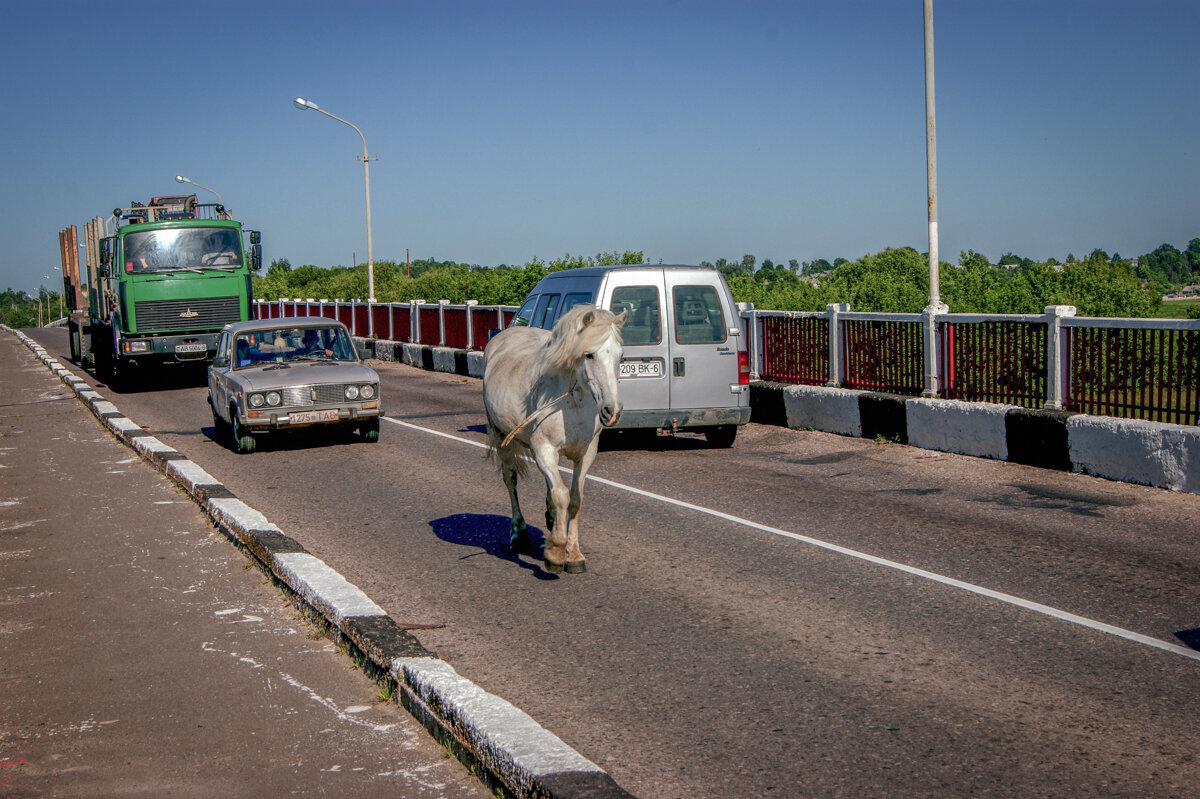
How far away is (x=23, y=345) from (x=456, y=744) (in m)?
52.9

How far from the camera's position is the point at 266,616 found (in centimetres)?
638

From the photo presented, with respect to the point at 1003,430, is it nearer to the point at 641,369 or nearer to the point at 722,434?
the point at 722,434

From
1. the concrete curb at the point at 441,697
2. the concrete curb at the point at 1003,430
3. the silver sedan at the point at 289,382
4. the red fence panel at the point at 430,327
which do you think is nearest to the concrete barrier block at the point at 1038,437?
the concrete curb at the point at 1003,430

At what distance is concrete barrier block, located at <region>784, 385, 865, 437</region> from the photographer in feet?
45.8

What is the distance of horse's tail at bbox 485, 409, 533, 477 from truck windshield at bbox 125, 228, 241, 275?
17.4 meters

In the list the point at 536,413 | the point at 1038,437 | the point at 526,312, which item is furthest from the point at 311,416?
the point at 1038,437

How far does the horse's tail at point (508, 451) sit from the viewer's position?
24.8 feet

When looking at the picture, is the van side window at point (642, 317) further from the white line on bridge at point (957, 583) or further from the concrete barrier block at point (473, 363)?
the concrete barrier block at point (473, 363)

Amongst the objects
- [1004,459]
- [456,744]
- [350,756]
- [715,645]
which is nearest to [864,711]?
[715,645]

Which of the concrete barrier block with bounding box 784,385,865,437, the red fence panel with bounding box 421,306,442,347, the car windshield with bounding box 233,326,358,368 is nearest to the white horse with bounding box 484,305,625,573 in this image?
the concrete barrier block with bounding box 784,385,865,437

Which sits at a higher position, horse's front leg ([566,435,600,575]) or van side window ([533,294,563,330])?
van side window ([533,294,563,330])

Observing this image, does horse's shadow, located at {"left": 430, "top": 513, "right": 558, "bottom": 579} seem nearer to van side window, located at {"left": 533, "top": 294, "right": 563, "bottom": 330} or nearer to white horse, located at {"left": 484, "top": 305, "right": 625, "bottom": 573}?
white horse, located at {"left": 484, "top": 305, "right": 625, "bottom": 573}

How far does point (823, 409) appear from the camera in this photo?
14461mm

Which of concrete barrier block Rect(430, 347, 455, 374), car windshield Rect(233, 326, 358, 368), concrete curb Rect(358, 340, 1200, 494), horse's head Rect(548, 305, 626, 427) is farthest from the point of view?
concrete barrier block Rect(430, 347, 455, 374)
